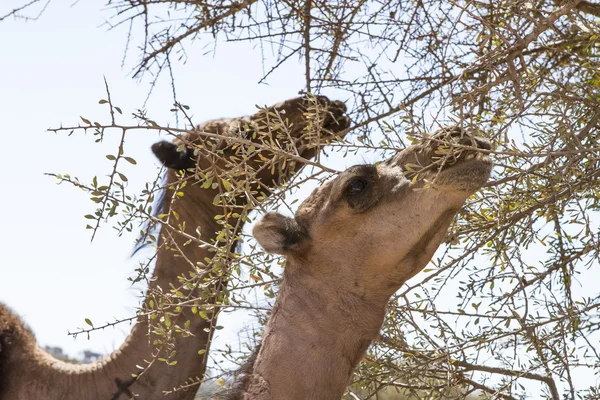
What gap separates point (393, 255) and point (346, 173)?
0.43 meters

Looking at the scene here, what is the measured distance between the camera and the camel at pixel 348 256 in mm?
3523

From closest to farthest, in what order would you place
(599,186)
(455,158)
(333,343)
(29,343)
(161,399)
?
(455,158) < (333,343) < (599,186) < (161,399) < (29,343)

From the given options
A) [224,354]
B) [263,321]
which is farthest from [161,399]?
[263,321]

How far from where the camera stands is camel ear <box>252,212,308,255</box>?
3842mm

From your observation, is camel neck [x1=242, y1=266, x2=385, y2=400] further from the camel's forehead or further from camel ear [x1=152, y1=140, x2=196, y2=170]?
camel ear [x1=152, y1=140, x2=196, y2=170]

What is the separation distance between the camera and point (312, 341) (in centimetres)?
361

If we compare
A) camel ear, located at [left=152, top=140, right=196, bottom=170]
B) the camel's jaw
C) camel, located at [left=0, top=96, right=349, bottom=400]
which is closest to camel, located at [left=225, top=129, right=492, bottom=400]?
the camel's jaw

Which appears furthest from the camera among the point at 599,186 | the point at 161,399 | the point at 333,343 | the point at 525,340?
the point at 161,399

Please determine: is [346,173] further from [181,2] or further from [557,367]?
[181,2]

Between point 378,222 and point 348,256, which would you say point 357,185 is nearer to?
point 378,222

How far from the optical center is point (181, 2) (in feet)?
19.6

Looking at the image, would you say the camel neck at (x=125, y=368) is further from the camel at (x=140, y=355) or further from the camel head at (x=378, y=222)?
the camel head at (x=378, y=222)

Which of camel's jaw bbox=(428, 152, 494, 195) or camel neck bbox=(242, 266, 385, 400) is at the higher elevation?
camel's jaw bbox=(428, 152, 494, 195)

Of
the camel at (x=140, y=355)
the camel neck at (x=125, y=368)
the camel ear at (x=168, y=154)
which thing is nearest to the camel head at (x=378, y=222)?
the camel at (x=140, y=355)
